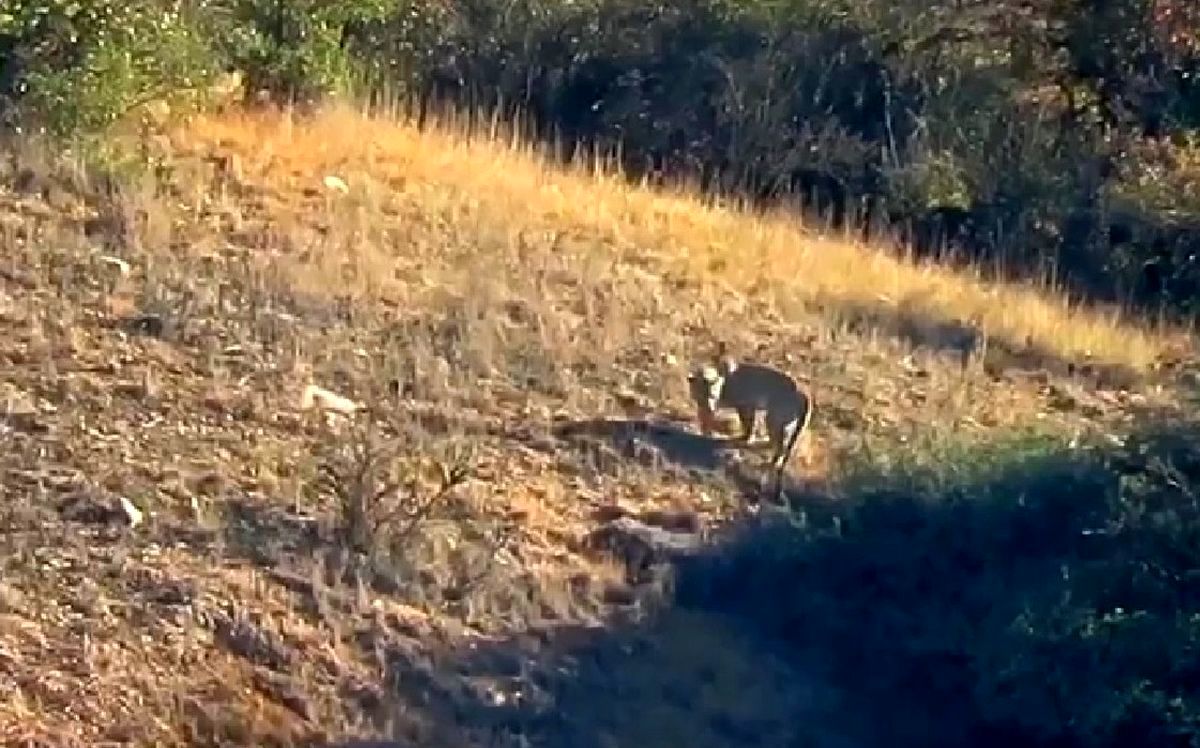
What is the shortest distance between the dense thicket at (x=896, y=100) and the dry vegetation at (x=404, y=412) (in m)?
2.19

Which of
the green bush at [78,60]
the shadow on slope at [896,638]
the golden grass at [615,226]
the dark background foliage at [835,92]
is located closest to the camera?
the shadow on slope at [896,638]

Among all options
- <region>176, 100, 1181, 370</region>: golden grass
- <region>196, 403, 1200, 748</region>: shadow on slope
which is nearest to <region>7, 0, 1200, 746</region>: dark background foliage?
<region>196, 403, 1200, 748</region>: shadow on slope

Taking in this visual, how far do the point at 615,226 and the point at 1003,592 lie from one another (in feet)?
13.6

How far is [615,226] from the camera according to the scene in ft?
41.0

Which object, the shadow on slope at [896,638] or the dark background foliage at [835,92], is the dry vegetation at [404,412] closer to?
the shadow on slope at [896,638]

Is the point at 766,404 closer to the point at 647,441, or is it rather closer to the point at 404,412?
the point at 647,441

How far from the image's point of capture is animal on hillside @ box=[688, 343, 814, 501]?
966 cm

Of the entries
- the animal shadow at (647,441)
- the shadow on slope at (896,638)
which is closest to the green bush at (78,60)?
the animal shadow at (647,441)

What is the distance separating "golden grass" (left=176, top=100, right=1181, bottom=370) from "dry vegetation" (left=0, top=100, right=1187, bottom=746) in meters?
0.03

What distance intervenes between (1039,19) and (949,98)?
0.94 meters

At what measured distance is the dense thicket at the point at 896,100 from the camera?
15.9 metres

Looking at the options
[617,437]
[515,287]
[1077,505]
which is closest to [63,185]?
[515,287]

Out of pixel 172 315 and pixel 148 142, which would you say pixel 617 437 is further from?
pixel 148 142

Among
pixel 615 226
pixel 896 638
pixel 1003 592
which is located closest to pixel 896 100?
pixel 615 226
